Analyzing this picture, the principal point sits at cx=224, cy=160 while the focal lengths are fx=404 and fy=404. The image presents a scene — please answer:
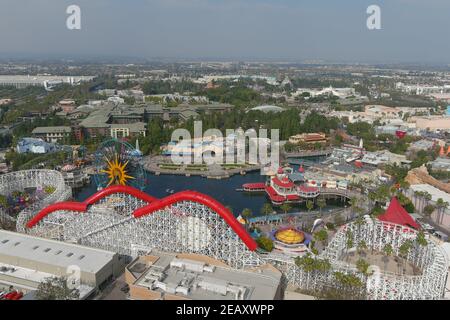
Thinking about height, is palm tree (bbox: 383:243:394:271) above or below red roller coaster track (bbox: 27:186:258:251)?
below

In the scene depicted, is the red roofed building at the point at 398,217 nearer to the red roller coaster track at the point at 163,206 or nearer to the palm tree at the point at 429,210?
the palm tree at the point at 429,210

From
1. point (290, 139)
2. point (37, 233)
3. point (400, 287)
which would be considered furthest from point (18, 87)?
point (400, 287)

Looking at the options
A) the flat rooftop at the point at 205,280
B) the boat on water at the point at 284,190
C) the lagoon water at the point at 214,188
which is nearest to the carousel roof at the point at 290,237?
the flat rooftop at the point at 205,280

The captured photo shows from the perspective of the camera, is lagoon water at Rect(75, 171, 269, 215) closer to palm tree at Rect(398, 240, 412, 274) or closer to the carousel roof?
the carousel roof

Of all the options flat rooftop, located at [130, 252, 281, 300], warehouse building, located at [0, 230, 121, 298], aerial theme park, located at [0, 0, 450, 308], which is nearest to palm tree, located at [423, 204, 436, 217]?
aerial theme park, located at [0, 0, 450, 308]

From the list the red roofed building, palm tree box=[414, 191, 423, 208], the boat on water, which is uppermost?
the red roofed building

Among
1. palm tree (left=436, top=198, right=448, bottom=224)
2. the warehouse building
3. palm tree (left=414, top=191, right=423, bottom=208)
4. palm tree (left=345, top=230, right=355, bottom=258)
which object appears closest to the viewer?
the warehouse building

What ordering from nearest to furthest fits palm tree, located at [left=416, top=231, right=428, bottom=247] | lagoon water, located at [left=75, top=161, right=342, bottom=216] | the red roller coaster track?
the red roller coaster track < palm tree, located at [left=416, top=231, right=428, bottom=247] < lagoon water, located at [left=75, top=161, right=342, bottom=216]

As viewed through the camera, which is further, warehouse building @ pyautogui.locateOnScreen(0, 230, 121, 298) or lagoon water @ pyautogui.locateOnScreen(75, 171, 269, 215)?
lagoon water @ pyautogui.locateOnScreen(75, 171, 269, 215)
